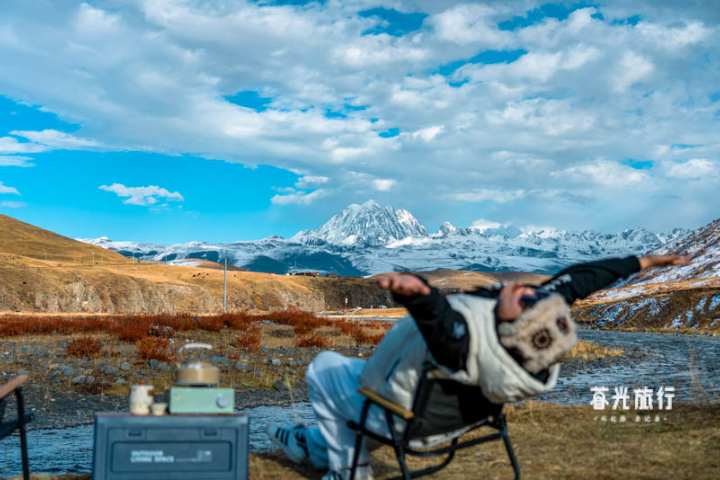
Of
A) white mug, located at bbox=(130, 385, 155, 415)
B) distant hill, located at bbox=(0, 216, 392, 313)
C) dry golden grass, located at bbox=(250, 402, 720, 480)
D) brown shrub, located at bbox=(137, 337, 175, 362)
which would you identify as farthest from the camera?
distant hill, located at bbox=(0, 216, 392, 313)

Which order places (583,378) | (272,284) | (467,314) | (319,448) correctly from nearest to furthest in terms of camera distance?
(467,314), (319,448), (583,378), (272,284)

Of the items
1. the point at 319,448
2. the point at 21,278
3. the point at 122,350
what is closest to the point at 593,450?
the point at 319,448

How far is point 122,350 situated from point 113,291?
66.2 metres

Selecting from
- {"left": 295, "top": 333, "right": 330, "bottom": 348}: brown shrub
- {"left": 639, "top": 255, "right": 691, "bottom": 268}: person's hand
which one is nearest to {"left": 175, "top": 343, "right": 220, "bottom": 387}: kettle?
{"left": 639, "top": 255, "right": 691, "bottom": 268}: person's hand

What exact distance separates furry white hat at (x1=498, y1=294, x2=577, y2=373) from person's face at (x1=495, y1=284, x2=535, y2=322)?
0.04m

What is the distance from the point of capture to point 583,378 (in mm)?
15852

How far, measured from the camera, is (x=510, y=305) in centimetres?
342

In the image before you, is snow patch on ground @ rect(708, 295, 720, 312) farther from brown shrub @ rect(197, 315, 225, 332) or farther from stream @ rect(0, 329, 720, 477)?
brown shrub @ rect(197, 315, 225, 332)

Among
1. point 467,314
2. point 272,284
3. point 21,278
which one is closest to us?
point 467,314

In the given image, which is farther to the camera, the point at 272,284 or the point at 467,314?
the point at 272,284

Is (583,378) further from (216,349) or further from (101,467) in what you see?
(101,467)

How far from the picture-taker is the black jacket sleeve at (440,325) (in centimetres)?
321

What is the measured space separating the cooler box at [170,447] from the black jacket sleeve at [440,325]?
4.94 feet

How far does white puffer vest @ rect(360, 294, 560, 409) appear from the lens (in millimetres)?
3418
